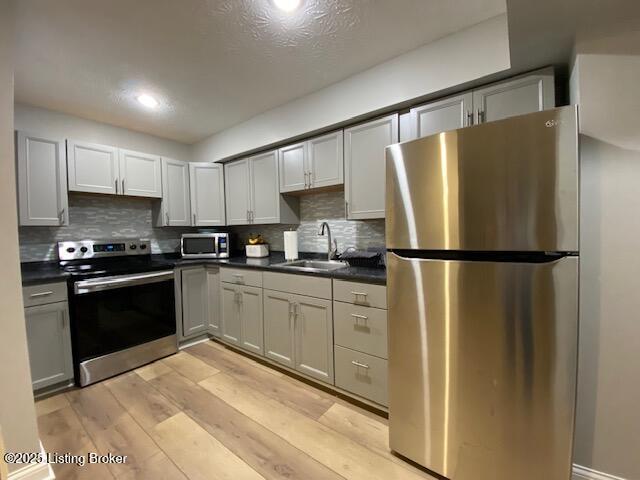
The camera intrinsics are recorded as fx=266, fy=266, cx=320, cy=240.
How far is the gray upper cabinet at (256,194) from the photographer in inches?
109

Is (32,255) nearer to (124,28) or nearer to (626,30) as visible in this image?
(124,28)

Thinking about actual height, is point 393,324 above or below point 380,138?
below

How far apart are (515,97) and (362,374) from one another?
74.3 inches

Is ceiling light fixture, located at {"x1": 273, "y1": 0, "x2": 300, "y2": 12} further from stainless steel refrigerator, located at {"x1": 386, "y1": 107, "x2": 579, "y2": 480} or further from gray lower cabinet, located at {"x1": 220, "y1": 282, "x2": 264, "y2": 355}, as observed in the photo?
gray lower cabinet, located at {"x1": 220, "y1": 282, "x2": 264, "y2": 355}

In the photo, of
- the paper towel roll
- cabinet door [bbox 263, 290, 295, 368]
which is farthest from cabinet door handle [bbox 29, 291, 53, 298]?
the paper towel roll

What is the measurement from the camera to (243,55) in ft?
5.76

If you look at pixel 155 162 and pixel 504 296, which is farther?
pixel 155 162

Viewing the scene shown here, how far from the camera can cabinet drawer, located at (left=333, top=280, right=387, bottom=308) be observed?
1663 mm

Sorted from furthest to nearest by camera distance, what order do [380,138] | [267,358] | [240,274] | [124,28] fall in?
[240,274] → [267,358] → [380,138] → [124,28]

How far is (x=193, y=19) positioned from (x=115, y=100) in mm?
1401

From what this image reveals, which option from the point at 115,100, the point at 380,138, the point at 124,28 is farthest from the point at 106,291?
the point at 380,138

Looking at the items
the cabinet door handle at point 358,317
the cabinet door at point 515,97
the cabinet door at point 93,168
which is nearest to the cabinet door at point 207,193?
the cabinet door at point 93,168

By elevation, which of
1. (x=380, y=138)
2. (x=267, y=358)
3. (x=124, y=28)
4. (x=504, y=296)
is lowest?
(x=267, y=358)

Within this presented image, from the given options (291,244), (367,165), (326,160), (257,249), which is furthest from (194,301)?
(367,165)
